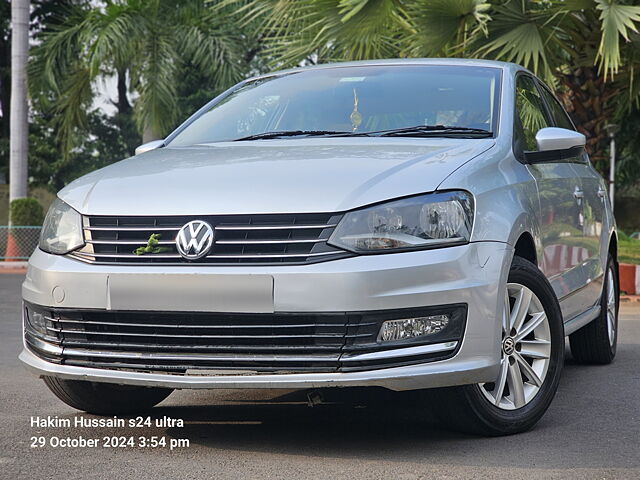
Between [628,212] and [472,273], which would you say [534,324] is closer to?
[472,273]

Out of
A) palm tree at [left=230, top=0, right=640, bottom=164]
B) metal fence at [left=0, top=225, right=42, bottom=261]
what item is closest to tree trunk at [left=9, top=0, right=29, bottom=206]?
metal fence at [left=0, top=225, right=42, bottom=261]

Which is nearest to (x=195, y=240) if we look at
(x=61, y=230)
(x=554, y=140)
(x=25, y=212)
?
(x=61, y=230)

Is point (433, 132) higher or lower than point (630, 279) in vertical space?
higher

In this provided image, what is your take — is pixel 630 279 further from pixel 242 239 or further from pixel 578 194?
pixel 242 239

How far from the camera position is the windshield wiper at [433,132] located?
4723 mm

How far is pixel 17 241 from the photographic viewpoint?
57.4 feet

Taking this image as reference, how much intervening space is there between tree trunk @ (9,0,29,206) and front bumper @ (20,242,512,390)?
53.1 feet

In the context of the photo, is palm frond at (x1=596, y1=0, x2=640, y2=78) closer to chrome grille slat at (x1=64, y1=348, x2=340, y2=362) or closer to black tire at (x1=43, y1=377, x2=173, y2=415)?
black tire at (x1=43, y1=377, x2=173, y2=415)

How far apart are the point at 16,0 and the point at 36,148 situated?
44.5ft

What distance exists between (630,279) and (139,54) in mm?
12131

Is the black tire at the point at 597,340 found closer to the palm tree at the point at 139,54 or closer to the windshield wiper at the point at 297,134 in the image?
the windshield wiper at the point at 297,134

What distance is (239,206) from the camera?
3.84 m

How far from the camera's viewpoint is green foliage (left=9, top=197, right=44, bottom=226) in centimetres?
1850

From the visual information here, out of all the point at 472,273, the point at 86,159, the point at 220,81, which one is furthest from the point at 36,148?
the point at 472,273
